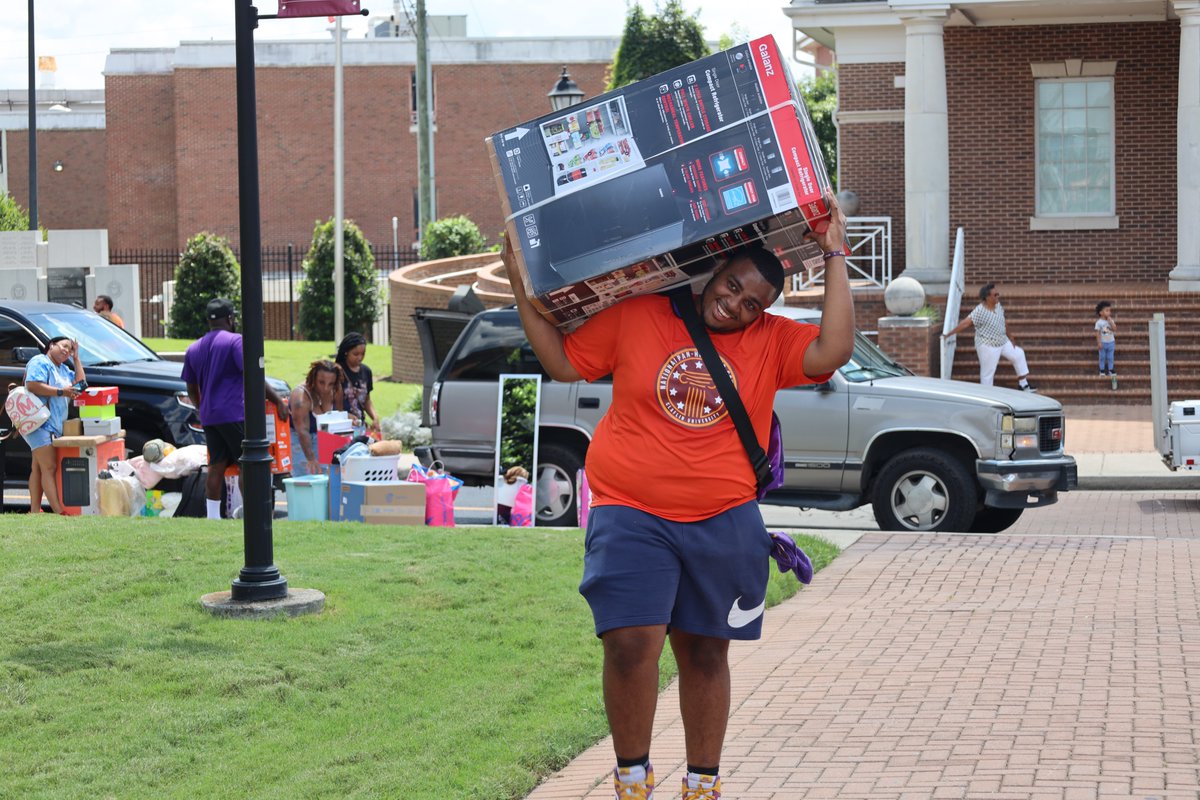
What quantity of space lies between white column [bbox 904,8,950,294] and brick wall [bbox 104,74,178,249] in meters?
37.4

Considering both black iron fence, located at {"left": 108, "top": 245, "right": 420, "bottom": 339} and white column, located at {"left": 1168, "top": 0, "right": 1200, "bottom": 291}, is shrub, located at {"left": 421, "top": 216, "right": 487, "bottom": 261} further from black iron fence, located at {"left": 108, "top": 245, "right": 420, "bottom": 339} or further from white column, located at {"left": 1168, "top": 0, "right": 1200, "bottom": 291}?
white column, located at {"left": 1168, "top": 0, "right": 1200, "bottom": 291}

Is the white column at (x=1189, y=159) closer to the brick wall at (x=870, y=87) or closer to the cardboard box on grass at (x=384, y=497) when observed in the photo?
the brick wall at (x=870, y=87)

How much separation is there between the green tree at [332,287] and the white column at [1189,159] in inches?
723

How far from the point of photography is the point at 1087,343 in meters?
21.6

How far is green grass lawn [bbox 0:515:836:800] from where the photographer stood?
5.38m

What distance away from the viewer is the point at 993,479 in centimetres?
1182

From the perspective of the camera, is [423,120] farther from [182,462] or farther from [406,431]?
[182,462]

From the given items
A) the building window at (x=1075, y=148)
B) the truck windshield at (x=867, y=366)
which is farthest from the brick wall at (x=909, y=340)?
the truck windshield at (x=867, y=366)

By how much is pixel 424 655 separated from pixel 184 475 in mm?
5931

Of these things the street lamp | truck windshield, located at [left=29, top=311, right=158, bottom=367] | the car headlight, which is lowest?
the car headlight

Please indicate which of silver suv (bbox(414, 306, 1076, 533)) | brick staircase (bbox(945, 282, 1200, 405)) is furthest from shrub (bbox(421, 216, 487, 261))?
silver suv (bbox(414, 306, 1076, 533))

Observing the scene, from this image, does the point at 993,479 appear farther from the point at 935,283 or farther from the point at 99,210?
the point at 99,210

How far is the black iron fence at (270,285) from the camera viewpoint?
42.3m

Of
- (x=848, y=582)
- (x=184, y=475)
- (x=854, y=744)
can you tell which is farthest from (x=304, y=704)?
(x=184, y=475)
